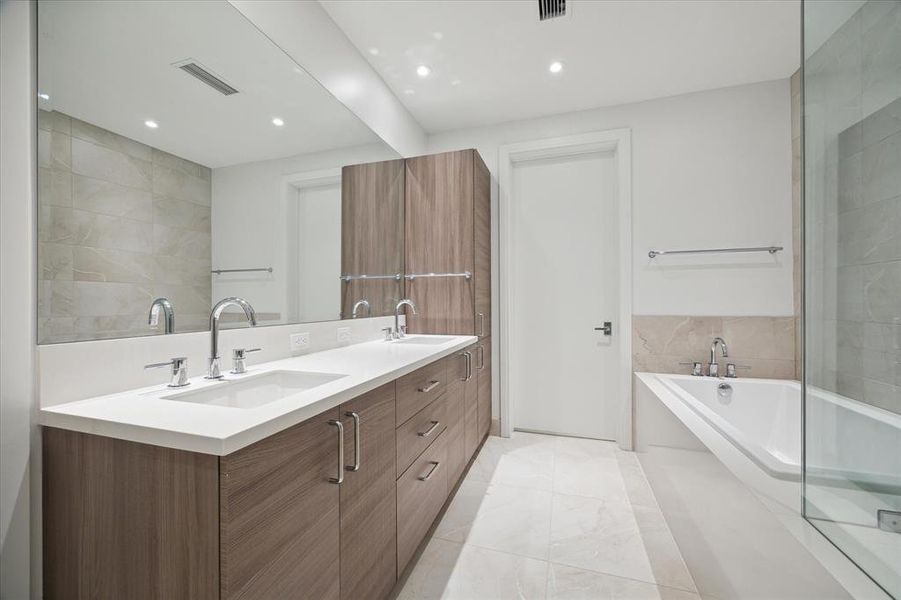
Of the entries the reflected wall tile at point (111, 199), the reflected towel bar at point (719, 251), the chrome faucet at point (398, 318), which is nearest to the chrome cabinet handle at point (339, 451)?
the reflected wall tile at point (111, 199)

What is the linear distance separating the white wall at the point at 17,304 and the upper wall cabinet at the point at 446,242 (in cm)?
196

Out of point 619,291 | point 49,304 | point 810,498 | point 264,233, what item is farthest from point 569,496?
point 49,304

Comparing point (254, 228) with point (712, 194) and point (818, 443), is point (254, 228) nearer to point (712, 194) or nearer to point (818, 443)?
point (818, 443)

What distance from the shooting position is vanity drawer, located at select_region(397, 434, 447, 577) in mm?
1350

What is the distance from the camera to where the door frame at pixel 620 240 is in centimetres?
269

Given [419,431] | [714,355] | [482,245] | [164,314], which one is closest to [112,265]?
[164,314]

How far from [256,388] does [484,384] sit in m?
1.78

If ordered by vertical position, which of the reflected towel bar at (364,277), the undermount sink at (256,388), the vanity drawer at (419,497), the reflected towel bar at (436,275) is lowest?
the vanity drawer at (419,497)

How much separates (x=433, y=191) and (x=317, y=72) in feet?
3.30

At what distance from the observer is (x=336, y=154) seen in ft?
6.64

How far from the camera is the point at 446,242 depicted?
2592 millimetres

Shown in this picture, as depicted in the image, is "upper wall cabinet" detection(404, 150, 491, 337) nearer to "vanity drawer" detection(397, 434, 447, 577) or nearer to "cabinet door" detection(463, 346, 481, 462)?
"cabinet door" detection(463, 346, 481, 462)

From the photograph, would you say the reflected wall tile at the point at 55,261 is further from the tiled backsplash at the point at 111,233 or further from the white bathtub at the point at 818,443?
the white bathtub at the point at 818,443

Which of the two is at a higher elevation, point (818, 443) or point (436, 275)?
point (436, 275)
